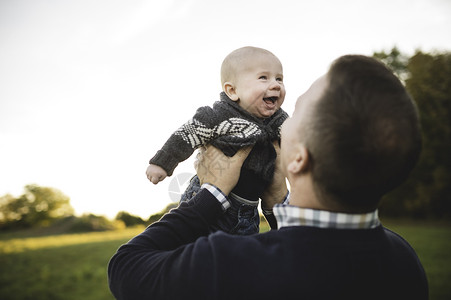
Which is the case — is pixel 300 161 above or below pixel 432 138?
above

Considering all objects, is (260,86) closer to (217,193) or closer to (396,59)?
(217,193)

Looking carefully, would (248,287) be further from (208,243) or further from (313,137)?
(313,137)

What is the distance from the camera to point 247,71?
221 centimetres

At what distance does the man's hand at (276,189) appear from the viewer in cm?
200

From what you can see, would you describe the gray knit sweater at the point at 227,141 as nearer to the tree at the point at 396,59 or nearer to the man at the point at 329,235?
the man at the point at 329,235

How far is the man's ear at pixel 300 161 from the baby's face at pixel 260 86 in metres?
0.87

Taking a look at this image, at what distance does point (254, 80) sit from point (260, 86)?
86mm

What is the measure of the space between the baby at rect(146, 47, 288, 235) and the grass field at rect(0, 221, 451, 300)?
8.32m

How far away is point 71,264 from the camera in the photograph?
11.7 metres

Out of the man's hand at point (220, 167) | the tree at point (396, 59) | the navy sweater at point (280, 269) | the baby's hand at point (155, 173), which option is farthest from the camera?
the tree at point (396, 59)

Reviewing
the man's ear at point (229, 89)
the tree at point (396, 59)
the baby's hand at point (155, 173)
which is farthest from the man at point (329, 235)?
the tree at point (396, 59)

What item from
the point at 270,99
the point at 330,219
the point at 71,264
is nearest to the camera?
the point at 330,219

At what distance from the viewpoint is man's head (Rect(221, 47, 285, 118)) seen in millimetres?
2078

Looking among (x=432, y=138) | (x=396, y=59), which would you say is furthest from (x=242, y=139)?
(x=396, y=59)
